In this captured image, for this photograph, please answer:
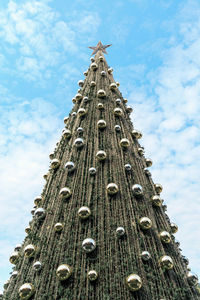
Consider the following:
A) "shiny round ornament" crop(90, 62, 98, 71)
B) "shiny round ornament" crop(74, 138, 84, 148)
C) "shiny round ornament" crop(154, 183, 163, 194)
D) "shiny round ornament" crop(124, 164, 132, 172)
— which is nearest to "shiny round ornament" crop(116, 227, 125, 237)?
"shiny round ornament" crop(124, 164, 132, 172)

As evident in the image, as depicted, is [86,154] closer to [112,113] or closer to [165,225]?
[112,113]

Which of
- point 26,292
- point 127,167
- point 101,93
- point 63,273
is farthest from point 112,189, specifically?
point 101,93

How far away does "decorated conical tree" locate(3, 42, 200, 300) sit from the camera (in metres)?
3.19

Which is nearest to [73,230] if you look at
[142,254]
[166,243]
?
[142,254]

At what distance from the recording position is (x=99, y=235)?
12.0ft

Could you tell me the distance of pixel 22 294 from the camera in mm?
3207

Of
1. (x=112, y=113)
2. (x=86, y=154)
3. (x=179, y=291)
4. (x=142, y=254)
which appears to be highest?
(x=112, y=113)

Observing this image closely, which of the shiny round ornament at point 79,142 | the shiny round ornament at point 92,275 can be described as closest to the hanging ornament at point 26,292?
the shiny round ornament at point 92,275

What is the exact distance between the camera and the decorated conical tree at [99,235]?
3.19m

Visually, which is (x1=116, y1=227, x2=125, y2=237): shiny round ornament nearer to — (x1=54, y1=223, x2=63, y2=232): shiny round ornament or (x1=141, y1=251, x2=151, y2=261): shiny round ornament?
(x1=141, y1=251, x2=151, y2=261): shiny round ornament

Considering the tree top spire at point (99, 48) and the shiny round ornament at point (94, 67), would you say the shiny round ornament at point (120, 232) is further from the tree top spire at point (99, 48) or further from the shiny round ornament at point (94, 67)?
the tree top spire at point (99, 48)

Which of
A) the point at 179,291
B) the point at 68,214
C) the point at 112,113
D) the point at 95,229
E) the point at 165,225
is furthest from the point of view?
the point at 112,113

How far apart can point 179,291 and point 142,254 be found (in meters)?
0.77

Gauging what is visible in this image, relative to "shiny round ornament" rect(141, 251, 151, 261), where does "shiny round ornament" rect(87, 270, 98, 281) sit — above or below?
below
